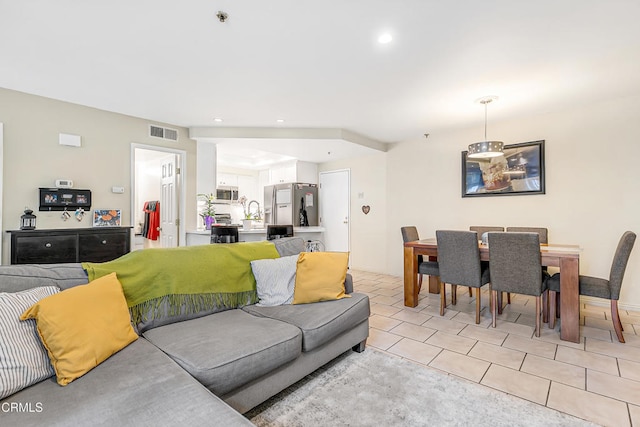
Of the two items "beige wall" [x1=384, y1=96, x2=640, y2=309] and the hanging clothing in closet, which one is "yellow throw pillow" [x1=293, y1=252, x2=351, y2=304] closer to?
"beige wall" [x1=384, y1=96, x2=640, y2=309]

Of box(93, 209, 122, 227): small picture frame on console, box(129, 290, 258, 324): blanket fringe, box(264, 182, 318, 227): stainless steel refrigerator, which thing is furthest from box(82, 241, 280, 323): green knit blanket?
box(264, 182, 318, 227): stainless steel refrigerator

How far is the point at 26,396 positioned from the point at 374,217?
5186 mm

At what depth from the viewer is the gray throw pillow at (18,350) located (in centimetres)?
115

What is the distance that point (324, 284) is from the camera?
2.37m

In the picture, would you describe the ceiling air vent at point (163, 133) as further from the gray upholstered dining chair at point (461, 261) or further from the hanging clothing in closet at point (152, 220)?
the gray upholstered dining chair at point (461, 261)

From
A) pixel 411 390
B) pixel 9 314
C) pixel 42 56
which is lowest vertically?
pixel 411 390

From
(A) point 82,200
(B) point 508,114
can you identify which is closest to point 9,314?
(A) point 82,200

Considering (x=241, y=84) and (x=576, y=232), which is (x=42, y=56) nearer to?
(x=241, y=84)

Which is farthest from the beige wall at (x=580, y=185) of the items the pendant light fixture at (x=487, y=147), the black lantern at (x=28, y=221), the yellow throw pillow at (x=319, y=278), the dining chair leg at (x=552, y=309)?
the black lantern at (x=28, y=221)

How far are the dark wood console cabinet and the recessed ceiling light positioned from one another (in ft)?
11.5

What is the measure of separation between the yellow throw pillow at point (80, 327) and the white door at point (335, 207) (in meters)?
4.98

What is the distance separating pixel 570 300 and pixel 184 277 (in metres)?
3.21

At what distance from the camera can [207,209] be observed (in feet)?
15.5

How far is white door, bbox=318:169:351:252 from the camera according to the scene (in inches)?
248
